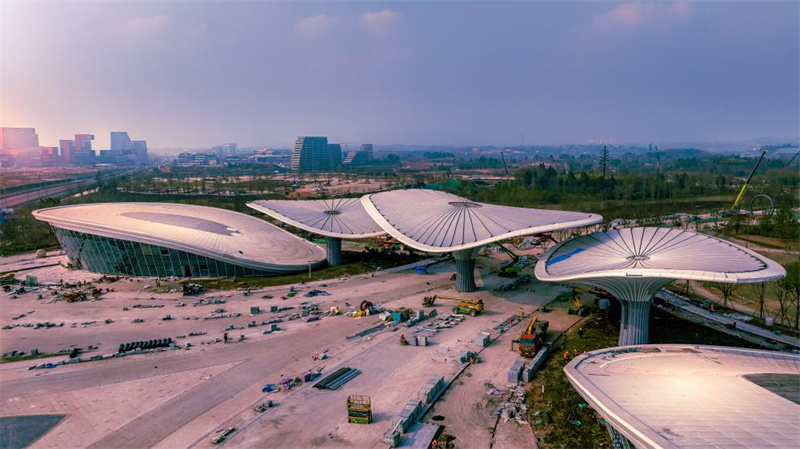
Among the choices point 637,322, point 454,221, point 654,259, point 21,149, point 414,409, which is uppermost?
point 21,149

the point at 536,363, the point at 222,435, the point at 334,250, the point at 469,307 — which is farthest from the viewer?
the point at 334,250

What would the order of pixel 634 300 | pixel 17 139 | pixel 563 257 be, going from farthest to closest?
pixel 17 139
pixel 563 257
pixel 634 300

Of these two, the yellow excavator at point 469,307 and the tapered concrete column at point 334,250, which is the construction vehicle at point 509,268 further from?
the tapered concrete column at point 334,250

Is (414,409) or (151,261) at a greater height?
(151,261)

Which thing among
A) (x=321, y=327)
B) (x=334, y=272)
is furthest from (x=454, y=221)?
(x=321, y=327)

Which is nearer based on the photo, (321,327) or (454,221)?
(321,327)

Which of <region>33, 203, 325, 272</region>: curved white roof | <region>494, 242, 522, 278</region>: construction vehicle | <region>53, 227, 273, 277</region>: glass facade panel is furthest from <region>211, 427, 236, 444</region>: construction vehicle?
<region>494, 242, 522, 278</region>: construction vehicle

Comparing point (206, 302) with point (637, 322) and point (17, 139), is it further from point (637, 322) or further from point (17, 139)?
point (17, 139)
